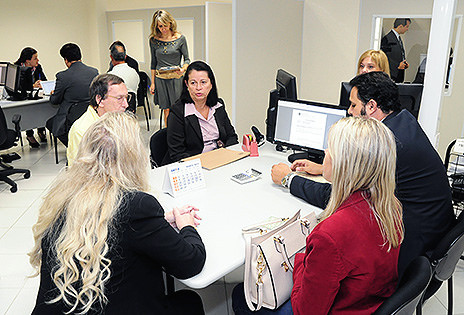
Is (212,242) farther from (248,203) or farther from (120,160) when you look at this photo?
(120,160)

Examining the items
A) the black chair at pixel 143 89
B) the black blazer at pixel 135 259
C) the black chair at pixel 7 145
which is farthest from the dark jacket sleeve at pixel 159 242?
the black chair at pixel 143 89

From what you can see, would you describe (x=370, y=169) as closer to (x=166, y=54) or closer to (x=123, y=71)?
(x=123, y=71)

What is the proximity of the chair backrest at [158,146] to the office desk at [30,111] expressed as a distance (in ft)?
8.76

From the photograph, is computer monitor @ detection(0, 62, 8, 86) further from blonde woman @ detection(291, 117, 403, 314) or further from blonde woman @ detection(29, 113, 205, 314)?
blonde woman @ detection(291, 117, 403, 314)

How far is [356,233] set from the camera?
132cm

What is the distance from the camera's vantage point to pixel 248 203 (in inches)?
83.1

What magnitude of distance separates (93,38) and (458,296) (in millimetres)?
7230

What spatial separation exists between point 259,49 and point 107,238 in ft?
9.49

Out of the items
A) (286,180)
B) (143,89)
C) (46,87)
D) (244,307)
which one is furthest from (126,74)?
(244,307)

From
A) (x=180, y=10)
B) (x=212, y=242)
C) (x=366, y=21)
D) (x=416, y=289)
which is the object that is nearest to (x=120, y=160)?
(x=212, y=242)

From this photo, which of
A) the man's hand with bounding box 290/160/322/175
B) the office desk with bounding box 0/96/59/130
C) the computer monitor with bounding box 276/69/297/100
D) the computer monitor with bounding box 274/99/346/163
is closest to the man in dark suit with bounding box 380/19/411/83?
the computer monitor with bounding box 276/69/297/100

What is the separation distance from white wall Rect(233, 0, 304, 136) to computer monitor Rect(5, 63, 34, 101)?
2780mm

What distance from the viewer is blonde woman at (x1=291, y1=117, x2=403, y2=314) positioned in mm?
1298

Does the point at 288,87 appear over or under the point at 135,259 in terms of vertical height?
over
